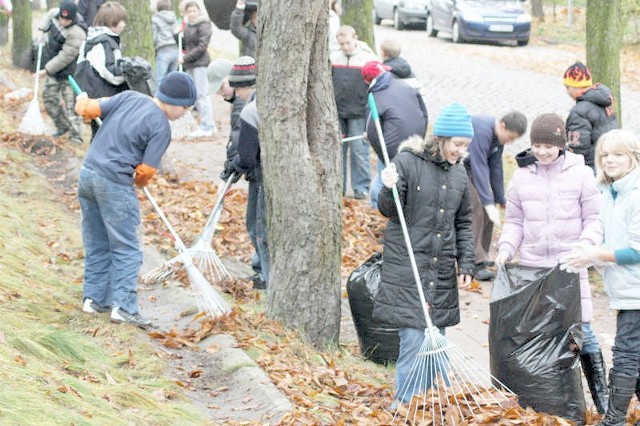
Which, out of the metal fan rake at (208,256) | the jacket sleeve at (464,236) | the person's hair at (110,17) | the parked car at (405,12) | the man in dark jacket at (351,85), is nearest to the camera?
the jacket sleeve at (464,236)

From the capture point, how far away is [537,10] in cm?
3183

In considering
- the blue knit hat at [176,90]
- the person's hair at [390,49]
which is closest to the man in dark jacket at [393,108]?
the person's hair at [390,49]

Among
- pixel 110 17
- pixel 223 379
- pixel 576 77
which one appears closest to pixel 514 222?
pixel 223 379

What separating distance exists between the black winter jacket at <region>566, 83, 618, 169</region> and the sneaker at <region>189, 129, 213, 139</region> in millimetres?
6624

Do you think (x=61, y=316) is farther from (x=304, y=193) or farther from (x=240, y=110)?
(x=240, y=110)

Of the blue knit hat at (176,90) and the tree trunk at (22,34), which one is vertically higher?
the blue knit hat at (176,90)

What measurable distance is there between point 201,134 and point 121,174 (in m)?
7.88

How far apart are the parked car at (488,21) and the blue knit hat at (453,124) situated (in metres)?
21.1

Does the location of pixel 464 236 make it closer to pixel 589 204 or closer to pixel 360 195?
pixel 589 204

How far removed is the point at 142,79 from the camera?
370 inches

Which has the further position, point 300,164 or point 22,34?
point 22,34

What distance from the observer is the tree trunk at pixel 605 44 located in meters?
11.7

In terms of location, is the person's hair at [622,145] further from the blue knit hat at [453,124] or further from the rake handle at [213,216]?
the rake handle at [213,216]

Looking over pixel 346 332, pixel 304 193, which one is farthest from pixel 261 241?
pixel 304 193
